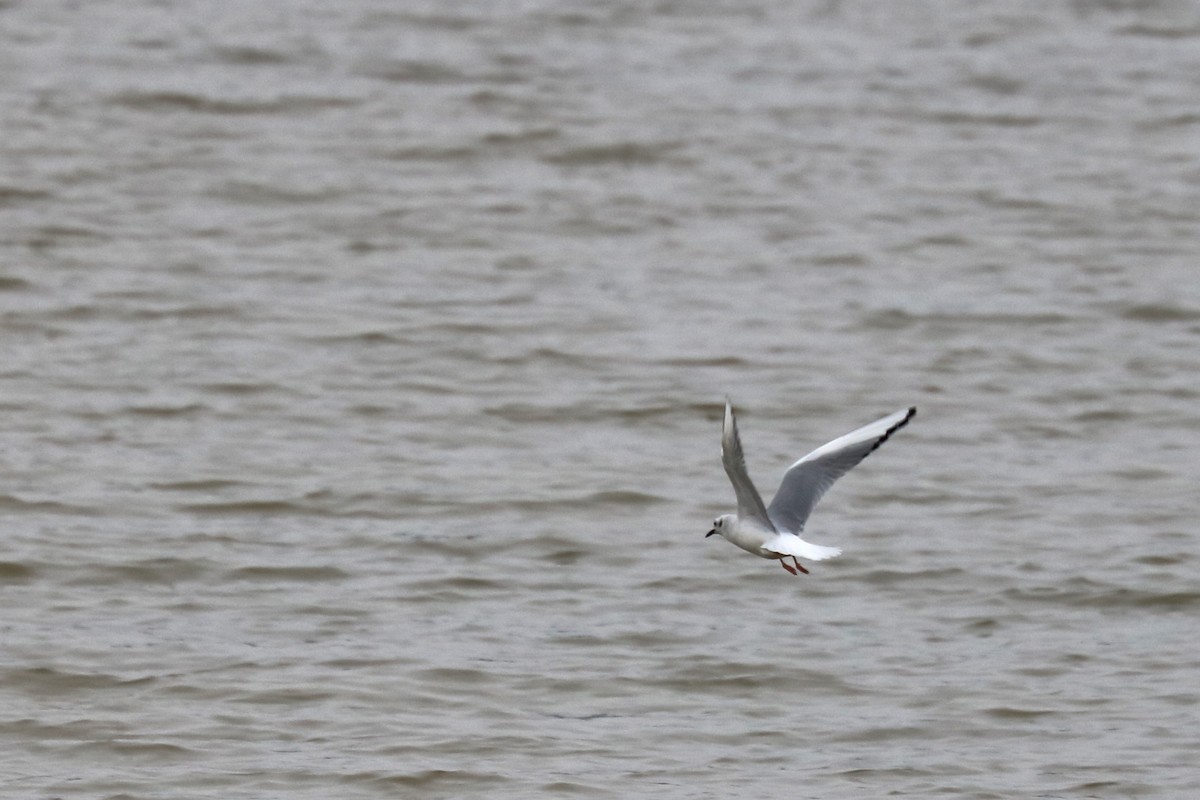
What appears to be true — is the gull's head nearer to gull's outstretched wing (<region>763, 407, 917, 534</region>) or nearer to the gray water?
gull's outstretched wing (<region>763, 407, 917, 534</region>)

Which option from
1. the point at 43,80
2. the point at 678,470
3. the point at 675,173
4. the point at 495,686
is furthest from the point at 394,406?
the point at 43,80

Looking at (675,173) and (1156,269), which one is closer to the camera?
(1156,269)

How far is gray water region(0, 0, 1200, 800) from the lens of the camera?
8344 mm

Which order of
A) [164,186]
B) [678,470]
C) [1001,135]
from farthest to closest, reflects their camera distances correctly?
[1001,135] → [164,186] → [678,470]

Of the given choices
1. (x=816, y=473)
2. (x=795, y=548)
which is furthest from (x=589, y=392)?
(x=795, y=548)

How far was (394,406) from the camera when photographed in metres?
11.9

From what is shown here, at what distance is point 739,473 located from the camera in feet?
22.0

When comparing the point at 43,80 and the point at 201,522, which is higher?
the point at 43,80

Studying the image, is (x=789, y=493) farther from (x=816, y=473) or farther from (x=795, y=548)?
(x=795, y=548)

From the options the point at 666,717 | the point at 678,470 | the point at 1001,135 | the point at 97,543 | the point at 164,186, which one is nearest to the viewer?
the point at 666,717

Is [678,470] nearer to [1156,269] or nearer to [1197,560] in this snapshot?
[1197,560]

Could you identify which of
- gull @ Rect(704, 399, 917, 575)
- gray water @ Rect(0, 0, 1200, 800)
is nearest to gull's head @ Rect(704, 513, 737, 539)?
gull @ Rect(704, 399, 917, 575)

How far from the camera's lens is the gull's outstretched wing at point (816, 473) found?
735 cm

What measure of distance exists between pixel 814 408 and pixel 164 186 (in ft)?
18.2
